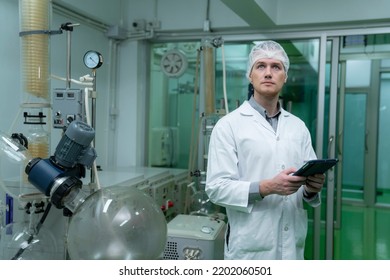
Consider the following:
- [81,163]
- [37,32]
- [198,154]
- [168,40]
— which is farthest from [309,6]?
[81,163]

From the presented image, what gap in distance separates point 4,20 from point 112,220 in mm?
2024

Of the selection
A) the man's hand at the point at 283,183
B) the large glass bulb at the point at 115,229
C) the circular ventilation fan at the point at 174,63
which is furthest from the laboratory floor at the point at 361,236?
the large glass bulb at the point at 115,229

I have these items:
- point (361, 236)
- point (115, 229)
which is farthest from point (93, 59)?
point (361, 236)

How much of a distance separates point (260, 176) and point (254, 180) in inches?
1.3

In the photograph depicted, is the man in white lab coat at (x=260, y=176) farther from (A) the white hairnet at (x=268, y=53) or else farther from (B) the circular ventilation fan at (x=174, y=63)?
(B) the circular ventilation fan at (x=174, y=63)

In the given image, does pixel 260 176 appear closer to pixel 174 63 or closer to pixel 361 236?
pixel 174 63

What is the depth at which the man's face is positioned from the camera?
164cm

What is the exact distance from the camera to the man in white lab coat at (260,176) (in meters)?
1.60

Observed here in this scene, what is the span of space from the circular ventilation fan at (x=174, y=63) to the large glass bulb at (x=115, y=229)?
243 cm

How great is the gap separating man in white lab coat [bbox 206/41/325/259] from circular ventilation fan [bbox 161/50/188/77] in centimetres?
181

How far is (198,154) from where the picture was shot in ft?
11.5

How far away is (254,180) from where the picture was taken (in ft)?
5.37

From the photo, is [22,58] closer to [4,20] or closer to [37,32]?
[37,32]

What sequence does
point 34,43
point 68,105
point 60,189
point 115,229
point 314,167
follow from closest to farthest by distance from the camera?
point 115,229, point 60,189, point 314,167, point 34,43, point 68,105
